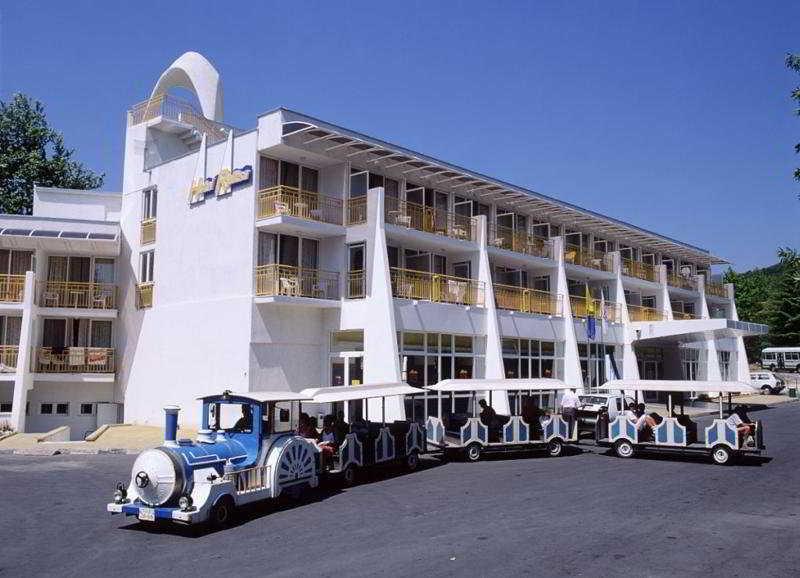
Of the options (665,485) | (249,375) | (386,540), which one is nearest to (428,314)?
(249,375)

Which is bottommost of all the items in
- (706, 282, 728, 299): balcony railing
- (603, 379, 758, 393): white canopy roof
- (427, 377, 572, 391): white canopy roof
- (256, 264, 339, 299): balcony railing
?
(603, 379, 758, 393): white canopy roof

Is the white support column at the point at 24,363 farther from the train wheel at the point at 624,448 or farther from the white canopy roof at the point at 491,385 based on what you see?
the train wheel at the point at 624,448

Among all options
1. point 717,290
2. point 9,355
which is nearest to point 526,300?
point 9,355

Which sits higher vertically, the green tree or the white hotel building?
the green tree

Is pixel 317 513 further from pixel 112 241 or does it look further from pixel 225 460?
pixel 112 241

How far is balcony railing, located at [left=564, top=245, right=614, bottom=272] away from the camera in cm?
3653

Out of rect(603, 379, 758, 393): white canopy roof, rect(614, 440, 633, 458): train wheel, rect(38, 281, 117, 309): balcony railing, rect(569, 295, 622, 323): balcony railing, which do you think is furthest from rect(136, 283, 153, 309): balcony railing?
rect(569, 295, 622, 323): balcony railing

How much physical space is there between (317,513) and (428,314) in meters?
14.3

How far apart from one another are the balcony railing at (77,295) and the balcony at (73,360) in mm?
1815

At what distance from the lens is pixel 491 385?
19.4m

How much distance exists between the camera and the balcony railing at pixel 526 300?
30.8 m

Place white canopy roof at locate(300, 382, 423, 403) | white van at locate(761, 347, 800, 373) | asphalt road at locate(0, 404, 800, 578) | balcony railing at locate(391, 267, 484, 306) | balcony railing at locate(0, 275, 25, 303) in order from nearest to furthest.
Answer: asphalt road at locate(0, 404, 800, 578) < white canopy roof at locate(300, 382, 423, 403) < balcony railing at locate(391, 267, 484, 306) < balcony railing at locate(0, 275, 25, 303) < white van at locate(761, 347, 800, 373)

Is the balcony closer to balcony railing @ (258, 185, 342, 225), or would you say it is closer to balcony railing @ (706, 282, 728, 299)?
balcony railing @ (258, 185, 342, 225)

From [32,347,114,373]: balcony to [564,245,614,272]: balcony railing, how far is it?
2205 cm
